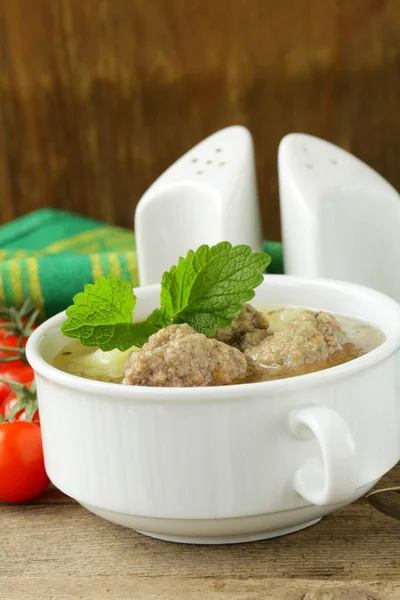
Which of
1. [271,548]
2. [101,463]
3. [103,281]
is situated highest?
[103,281]

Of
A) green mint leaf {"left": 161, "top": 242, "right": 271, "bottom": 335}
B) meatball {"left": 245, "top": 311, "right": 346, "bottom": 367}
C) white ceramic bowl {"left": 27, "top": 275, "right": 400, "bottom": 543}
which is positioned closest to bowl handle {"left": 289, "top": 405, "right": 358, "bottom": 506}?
white ceramic bowl {"left": 27, "top": 275, "right": 400, "bottom": 543}

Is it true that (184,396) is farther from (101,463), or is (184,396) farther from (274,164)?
(274,164)

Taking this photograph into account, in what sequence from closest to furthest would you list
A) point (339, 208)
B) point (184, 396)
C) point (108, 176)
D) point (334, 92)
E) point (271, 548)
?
point (184, 396)
point (271, 548)
point (339, 208)
point (334, 92)
point (108, 176)

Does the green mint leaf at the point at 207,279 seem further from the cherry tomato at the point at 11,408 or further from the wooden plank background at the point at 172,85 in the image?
the wooden plank background at the point at 172,85

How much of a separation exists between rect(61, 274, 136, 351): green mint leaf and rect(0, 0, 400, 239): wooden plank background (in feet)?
3.78

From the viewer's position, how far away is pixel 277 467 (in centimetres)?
92

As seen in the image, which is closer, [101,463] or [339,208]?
[101,463]

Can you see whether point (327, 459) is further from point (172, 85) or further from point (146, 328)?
point (172, 85)

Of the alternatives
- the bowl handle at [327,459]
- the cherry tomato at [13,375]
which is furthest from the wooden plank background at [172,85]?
the bowl handle at [327,459]

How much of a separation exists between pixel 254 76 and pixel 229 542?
4.34ft

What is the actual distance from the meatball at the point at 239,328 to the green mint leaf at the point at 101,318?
11cm

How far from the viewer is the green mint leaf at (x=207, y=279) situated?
3.51ft

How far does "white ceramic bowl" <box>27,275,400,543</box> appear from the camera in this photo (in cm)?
89

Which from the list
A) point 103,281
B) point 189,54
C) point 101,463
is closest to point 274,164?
point 189,54
